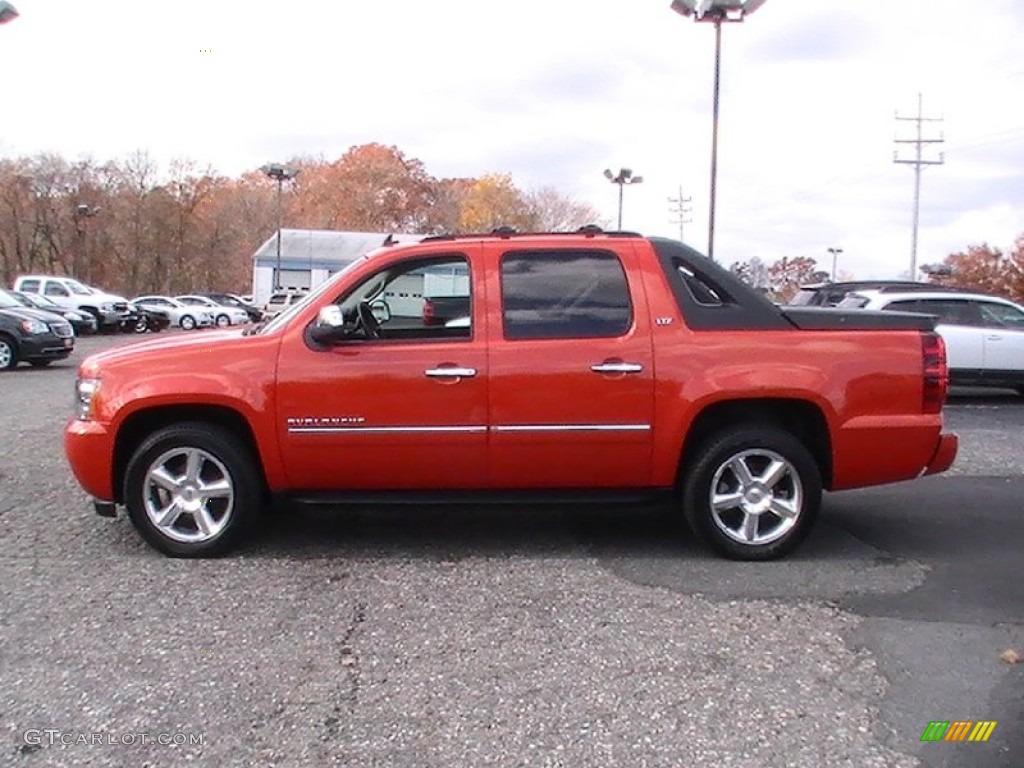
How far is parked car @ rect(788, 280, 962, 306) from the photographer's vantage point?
47.4 feet

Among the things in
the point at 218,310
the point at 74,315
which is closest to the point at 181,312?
the point at 218,310

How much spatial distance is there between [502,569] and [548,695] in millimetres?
1650

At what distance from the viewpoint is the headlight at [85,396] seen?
570cm

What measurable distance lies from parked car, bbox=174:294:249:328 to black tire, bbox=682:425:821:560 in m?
39.7

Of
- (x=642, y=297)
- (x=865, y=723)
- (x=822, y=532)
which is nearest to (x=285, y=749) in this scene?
(x=865, y=723)

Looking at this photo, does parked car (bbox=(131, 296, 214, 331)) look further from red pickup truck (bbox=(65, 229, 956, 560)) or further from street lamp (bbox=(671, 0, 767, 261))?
red pickup truck (bbox=(65, 229, 956, 560))

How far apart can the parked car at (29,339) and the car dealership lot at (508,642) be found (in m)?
12.8

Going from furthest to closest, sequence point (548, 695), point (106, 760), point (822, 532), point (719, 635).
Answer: point (822, 532) < point (719, 635) < point (548, 695) < point (106, 760)

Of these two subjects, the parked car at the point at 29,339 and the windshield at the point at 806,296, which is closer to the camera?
the windshield at the point at 806,296

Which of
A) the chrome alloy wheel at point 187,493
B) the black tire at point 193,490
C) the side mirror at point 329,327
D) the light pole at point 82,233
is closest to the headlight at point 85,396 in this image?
the black tire at point 193,490

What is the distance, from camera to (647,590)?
523cm

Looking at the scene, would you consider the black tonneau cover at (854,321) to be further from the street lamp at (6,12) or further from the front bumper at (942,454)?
the street lamp at (6,12)

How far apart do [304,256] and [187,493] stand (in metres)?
52.5

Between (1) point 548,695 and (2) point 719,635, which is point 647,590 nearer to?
(2) point 719,635
